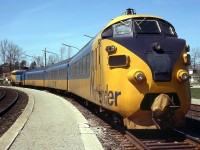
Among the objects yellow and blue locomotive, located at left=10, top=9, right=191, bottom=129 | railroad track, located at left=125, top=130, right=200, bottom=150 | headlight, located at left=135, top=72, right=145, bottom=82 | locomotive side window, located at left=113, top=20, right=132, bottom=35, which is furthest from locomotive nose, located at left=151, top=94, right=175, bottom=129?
locomotive side window, located at left=113, top=20, right=132, bottom=35

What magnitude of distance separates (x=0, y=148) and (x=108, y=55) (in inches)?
138

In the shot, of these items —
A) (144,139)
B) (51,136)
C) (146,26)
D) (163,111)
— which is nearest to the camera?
(163,111)

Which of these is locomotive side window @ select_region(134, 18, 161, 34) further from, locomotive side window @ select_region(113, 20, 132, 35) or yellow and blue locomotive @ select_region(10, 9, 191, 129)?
locomotive side window @ select_region(113, 20, 132, 35)

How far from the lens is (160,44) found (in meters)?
9.29

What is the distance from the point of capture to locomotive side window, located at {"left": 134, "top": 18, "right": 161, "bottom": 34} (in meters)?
10.0

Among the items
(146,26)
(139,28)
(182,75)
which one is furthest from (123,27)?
(182,75)

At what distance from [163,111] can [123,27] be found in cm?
279

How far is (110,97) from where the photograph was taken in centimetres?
973

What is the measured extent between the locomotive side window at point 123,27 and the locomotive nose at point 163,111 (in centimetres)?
219

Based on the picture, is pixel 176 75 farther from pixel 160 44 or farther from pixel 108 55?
pixel 108 55

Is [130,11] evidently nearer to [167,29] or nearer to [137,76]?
[167,29]

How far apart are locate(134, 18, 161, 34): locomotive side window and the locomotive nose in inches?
80.5

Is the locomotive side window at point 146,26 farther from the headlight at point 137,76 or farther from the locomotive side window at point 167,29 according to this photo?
the headlight at point 137,76

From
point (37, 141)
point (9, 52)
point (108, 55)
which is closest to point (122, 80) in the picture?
point (108, 55)
